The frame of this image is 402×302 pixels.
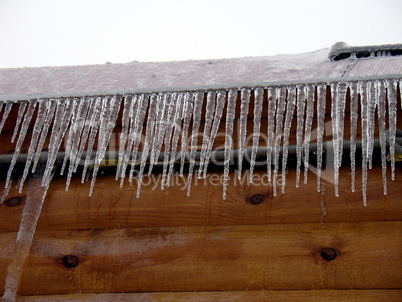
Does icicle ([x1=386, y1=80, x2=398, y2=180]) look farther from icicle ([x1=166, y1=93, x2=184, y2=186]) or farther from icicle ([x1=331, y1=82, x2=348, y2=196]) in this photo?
icicle ([x1=166, y1=93, x2=184, y2=186])

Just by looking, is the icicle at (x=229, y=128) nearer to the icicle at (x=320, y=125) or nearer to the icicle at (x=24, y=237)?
the icicle at (x=320, y=125)

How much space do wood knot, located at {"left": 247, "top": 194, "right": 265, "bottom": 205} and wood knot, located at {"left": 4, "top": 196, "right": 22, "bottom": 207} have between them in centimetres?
114

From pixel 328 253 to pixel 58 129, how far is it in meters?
1.39

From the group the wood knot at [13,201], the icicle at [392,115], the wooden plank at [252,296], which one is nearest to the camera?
the wooden plank at [252,296]

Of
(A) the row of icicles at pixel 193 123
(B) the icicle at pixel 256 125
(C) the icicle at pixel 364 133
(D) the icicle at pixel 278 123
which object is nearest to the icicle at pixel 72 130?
(A) the row of icicles at pixel 193 123

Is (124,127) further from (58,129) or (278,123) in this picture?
(278,123)

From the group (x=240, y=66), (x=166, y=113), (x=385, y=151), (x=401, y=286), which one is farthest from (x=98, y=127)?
(x=401, y=286)

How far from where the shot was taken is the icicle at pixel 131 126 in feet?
7.74

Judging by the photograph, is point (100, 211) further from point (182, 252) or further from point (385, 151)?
point (385, 151)

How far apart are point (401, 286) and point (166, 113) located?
4.15 feet

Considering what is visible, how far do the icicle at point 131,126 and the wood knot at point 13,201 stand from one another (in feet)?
1.78

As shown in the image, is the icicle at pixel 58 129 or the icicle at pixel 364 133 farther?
the icicle at pixel 58 129

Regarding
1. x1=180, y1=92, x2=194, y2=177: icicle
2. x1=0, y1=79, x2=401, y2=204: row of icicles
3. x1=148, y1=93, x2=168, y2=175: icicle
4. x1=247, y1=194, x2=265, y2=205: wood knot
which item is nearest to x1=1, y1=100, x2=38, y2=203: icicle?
x1=0, y1=79, x2=401, y2=204: row of icicles

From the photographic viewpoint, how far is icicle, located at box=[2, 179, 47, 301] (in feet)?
7.49
